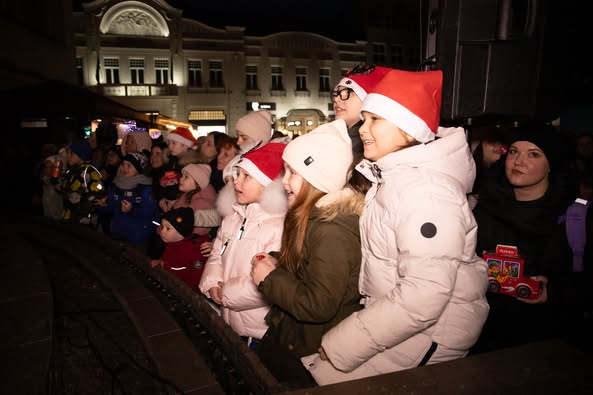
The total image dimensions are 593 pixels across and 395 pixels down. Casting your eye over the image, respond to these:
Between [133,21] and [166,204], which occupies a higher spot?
[133,21]

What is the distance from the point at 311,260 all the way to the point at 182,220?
2151 mm

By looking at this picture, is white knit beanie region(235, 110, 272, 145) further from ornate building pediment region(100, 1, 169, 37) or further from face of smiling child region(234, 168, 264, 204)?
ornate building pediment region(100, 1, 169, 37)

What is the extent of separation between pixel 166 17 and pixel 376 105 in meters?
32.1

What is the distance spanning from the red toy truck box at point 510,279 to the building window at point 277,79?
3253 centimetres

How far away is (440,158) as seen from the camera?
1.65 meters

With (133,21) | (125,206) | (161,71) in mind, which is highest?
(133,21)

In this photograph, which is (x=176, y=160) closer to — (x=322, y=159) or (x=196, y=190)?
(x=196, y=190)

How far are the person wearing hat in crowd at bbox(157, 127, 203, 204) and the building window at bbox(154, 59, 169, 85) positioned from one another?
26.4m

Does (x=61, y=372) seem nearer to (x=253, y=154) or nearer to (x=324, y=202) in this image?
(x=253, y=154)

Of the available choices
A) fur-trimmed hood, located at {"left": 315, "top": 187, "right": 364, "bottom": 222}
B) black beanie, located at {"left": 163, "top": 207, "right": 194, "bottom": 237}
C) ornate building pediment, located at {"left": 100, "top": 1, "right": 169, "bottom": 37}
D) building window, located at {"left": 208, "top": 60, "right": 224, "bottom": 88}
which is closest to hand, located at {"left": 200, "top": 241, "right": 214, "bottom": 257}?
black beanie, located at {"left": 163, "top": 207, "right": 194, "bottom": 237}

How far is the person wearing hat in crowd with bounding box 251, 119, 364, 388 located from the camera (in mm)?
1795

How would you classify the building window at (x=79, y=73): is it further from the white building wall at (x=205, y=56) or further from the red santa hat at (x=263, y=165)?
the red santa hat at (x=263, y=165)

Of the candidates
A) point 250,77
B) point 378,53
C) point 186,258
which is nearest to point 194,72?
point 250,77

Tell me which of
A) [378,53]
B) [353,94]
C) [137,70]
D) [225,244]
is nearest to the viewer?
[353,94]
